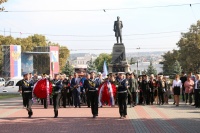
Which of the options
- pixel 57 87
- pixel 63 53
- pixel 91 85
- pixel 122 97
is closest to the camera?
pixel 122 97

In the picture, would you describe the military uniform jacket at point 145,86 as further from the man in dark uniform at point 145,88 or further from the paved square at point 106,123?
the paved square at point 106,123

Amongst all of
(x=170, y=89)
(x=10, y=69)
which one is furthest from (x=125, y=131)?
(x=10, y=69)

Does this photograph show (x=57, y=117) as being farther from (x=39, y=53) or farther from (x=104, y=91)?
(x=39, y=53)

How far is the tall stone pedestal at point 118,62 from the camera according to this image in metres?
35.5

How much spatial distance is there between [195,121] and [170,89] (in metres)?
11.3

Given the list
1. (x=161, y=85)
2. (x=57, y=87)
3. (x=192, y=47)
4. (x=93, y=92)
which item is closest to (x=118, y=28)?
(x=161, y=85)

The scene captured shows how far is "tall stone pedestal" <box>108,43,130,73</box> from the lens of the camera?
35.5 metres

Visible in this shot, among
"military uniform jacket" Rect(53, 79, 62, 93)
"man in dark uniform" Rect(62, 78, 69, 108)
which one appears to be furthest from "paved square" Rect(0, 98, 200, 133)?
"man in dark uniform" Rect(62, 78, 69, 108)

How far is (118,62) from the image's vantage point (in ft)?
117

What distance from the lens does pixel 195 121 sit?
50.9ft

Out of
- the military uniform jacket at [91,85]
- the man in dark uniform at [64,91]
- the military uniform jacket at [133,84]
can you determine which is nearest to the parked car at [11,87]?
the man in dark uniform at [64,91]

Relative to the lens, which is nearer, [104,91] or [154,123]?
[154,123]

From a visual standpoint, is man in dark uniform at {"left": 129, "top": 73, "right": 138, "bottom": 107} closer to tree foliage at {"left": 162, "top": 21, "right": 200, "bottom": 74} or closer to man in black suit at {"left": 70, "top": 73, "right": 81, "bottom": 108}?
man in black suit at {"left": 70, "top": 73, "right": 81, "bottom": 108}

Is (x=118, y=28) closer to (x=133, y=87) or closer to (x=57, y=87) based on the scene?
(x=133, y=87)
